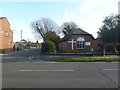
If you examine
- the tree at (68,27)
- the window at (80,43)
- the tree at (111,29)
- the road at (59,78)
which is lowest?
the road at (59,78)

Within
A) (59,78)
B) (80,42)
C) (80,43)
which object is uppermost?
(80,42)

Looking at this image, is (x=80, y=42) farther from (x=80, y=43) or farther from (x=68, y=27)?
(x=68, y=27)

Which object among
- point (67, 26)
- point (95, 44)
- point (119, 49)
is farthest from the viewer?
point (67, 26)

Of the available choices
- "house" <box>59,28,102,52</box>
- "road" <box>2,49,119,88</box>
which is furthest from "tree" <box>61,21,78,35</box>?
"road" <box>2,49,119,88</box>

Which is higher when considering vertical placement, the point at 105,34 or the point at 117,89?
the point at 105,34

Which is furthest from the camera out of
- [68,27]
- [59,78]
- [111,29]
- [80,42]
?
[68,27]

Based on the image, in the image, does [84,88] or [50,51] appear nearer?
[84,88]

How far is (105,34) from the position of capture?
88.4ft

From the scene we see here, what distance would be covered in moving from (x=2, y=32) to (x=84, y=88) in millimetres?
32029

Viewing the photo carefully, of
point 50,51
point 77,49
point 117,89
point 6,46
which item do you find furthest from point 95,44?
point 117,89

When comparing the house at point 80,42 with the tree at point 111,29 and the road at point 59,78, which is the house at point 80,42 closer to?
the tree at point 111,29

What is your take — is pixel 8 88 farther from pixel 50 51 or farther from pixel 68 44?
pixel 68 44

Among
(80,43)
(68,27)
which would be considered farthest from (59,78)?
(68,27)

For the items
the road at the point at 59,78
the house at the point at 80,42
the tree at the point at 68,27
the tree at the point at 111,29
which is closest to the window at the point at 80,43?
the house at the point at 80,42
